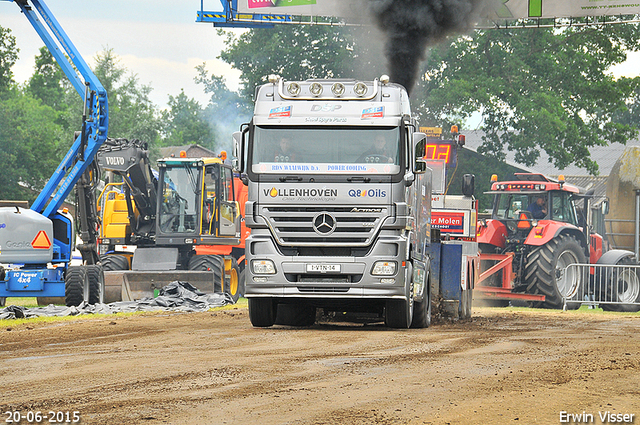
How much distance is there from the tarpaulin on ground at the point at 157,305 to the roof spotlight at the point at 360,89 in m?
7.24

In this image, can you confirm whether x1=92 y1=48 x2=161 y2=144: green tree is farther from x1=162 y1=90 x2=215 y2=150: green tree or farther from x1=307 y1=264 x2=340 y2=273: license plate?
x1=307 y1=264 x2=340 y2=273: license plate

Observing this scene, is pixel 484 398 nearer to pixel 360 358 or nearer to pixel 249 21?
pixel 360 358

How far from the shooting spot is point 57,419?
6312mm

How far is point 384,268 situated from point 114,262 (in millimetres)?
12087

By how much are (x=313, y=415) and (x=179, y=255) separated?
16893 millimetres

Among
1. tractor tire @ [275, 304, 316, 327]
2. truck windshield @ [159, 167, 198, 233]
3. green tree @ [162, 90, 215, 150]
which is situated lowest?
tractor tire @ [275, 304, 316, 327]

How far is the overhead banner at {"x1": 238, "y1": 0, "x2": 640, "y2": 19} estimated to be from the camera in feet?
82.8

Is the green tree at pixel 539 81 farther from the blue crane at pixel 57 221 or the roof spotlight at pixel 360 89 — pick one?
the roof spotlight at pixel 360 89

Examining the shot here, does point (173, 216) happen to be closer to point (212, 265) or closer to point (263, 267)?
point (212, 265)

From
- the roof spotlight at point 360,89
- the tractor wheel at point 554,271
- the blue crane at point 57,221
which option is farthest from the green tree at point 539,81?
the roof spotlight at point 360,89

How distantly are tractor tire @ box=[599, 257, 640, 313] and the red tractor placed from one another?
312mm

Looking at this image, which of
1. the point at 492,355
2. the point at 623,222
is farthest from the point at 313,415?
the point at 623,222

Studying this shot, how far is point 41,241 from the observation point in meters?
17.7

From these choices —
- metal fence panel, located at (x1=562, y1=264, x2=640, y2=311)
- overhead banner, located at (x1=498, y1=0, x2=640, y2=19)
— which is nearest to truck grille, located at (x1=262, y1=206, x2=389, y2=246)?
metal fence panel, located at (x1=562, y1=264, x2=640, y2=311)
